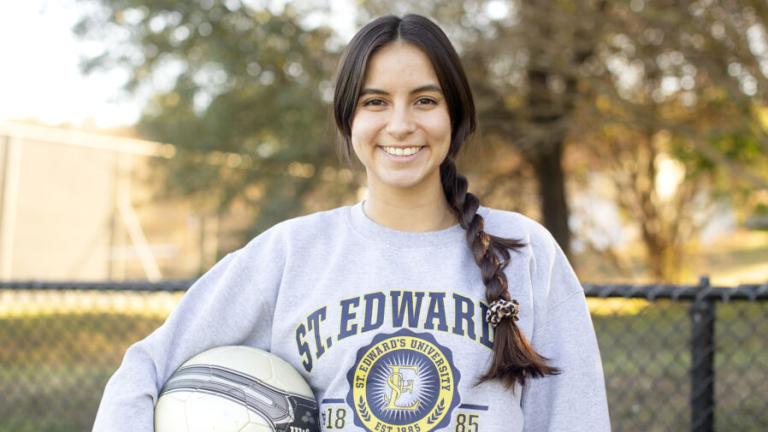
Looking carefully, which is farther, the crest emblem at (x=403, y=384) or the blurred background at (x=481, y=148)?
the blurred background at (x=481, y=148)

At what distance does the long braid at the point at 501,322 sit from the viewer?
189 centimetres

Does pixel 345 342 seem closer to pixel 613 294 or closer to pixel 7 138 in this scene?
pixel 613 294

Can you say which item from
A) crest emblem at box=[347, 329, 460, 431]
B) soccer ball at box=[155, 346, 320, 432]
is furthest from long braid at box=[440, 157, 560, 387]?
soccer ball at box=[155, 346, 320, 432]

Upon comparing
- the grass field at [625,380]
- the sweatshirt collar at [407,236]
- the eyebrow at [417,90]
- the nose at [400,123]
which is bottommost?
the grass field at [625,380]

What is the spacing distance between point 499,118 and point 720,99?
2.72 metres

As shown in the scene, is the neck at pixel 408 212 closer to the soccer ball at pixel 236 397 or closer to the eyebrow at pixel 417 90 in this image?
the eyebrow at pixel 417 90

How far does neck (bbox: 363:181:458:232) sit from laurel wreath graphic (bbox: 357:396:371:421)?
1.55 feet

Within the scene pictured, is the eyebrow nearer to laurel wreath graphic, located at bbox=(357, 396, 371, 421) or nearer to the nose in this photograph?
the nose

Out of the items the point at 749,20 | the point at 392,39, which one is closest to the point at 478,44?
the point at 749,20

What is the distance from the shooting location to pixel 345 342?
1.98m

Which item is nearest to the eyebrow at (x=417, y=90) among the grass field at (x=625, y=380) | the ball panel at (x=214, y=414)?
the ball panel at (x=214, y=414)

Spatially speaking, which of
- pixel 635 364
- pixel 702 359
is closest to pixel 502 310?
pixel 702 359

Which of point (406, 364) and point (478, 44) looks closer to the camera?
point (406, 364)

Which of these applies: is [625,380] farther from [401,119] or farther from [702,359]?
[401,119]
